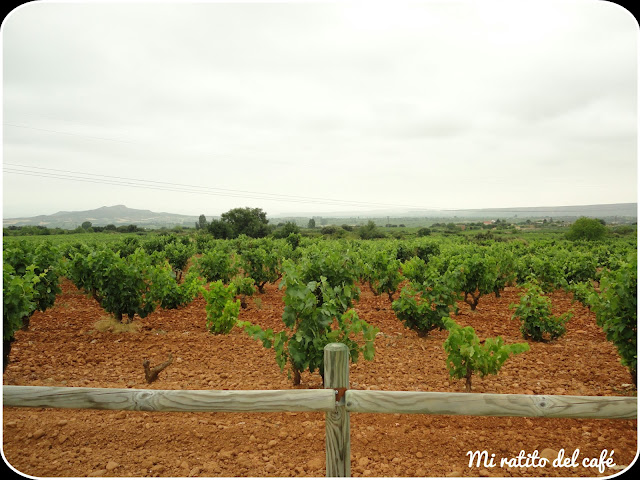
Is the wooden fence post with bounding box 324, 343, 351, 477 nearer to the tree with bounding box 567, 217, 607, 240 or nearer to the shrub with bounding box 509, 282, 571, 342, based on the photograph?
the shrub with bounding box 509, 282, 571, 342

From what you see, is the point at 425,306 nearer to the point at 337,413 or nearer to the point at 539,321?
the point at 539,321

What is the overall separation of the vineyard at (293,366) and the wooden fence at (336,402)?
0.91 meters

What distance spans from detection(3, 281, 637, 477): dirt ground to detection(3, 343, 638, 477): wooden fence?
901 mm

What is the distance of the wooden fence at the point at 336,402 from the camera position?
2.49 m

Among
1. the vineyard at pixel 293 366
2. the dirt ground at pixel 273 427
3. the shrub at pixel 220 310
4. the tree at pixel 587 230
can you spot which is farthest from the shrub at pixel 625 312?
the tree at pixel 587 230

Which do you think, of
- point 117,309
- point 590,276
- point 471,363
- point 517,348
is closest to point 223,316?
point 117,309

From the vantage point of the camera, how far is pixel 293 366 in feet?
14.9

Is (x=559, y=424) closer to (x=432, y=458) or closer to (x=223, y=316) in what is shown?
(x=432, y=458)

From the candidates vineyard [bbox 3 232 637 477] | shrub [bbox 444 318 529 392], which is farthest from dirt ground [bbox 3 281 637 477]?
shrub [bbox 444 318 529 392]

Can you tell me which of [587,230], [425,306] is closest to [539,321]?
[425,306]

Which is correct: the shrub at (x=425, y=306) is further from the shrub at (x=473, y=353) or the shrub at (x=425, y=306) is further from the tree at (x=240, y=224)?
the tree at (x=240, y=224)

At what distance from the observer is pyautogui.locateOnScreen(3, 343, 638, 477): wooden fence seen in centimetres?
249

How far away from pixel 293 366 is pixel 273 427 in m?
0.92

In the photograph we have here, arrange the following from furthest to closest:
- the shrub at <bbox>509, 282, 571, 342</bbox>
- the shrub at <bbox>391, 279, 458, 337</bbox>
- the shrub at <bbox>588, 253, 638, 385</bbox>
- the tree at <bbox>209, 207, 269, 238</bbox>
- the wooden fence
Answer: the tree at <bbox>209, 207, 269, 238</bbox> < the shrub at <bbox>391, 279, 458, 337</bbox> < the shrub at <bbox>509, 282, 571, 342</bbox> < the shrub at <bbox>588, 253, 638, 385</bbox> < the wooden fence
